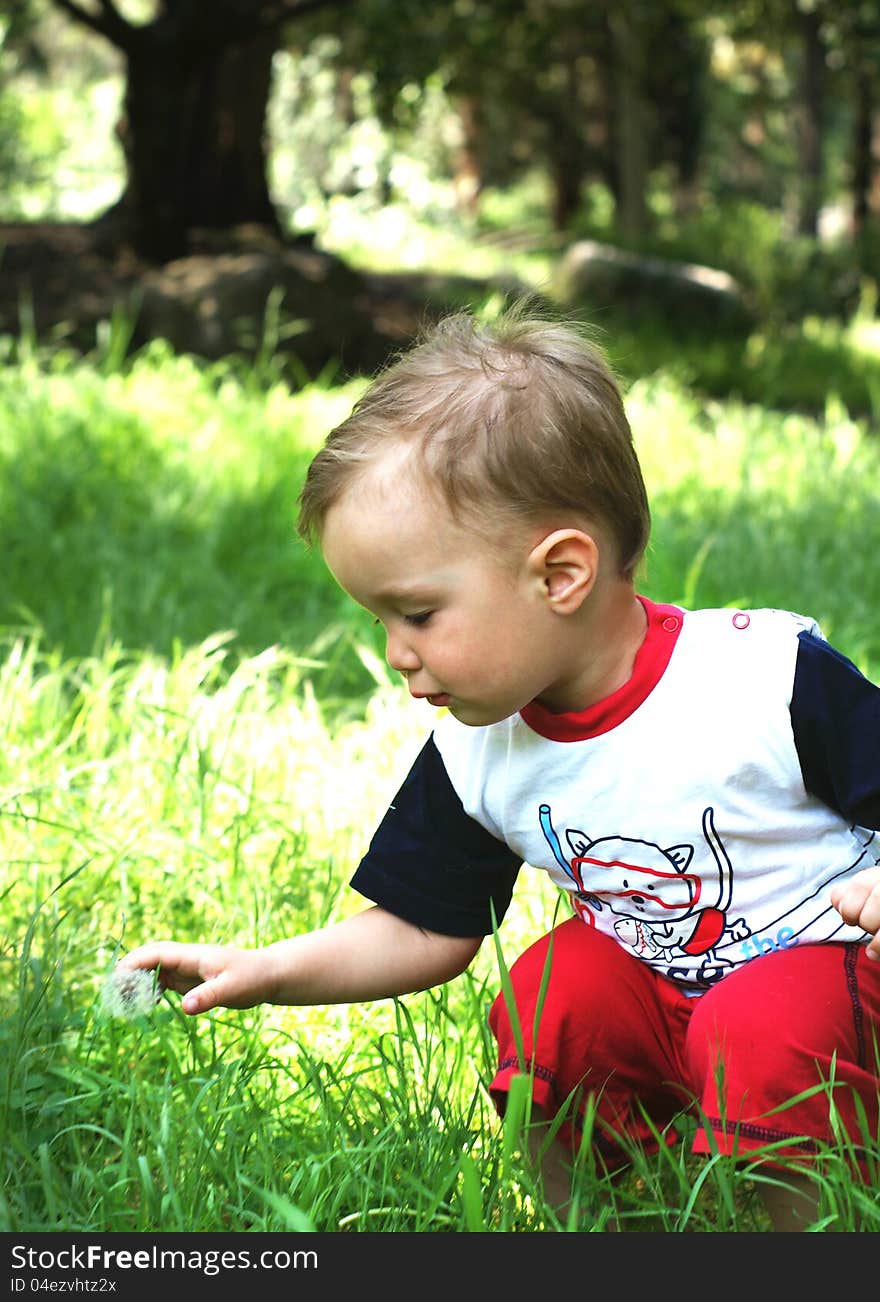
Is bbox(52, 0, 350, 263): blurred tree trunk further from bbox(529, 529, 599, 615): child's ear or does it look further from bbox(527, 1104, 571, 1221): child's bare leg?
bbox(527, 1104, 571, 1221): child's bare leg

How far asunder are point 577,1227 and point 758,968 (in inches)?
12.9

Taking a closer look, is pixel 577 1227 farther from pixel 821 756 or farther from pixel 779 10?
pixel 779 10

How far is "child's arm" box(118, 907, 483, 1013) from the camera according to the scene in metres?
1.62

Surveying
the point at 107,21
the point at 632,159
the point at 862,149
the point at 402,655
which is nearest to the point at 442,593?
the point at 402,655

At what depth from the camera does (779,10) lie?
9.58 metres

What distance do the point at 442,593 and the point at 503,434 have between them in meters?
0.17

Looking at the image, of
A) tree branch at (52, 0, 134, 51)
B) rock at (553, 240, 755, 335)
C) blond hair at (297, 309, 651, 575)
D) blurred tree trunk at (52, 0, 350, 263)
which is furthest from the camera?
rock at (553, 240, 755, 335)

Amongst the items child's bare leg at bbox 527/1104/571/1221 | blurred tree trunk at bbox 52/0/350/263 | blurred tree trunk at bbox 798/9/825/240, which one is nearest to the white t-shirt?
child's bare leg at bbox 527/1104/571/1221

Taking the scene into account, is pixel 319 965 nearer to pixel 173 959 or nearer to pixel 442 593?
pixel 173 959

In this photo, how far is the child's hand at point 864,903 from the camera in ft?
4.75

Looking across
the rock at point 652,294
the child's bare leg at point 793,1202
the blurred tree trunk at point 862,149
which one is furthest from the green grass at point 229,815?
the blurred tree trunk at point 862,149

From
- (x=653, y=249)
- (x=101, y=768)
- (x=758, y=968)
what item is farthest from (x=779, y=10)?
(x=758, y=968)

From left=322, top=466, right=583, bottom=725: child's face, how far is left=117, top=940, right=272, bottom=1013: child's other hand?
0.35m

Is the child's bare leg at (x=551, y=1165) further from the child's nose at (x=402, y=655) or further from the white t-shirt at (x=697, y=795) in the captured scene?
the child's nose at (x=402, y=655)
